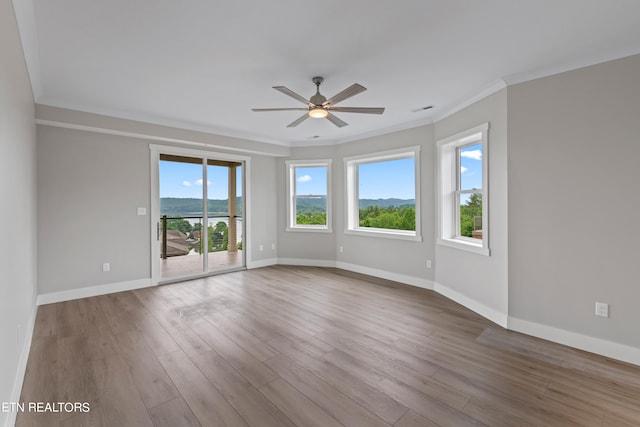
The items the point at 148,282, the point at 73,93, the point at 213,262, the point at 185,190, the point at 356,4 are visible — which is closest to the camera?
the point at 356,4

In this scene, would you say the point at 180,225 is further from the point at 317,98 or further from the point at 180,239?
the point at 317,98

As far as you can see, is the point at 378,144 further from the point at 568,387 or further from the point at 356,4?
the point at 568,387

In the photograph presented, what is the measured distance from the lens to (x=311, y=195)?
620 centimetres

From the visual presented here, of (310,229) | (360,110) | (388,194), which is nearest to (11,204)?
(360,110)

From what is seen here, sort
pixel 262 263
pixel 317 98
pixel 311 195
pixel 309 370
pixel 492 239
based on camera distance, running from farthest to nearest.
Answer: pixel 311 195
pixel 262 263
pixel 492 239
pixel 317 98
pixel 309 370

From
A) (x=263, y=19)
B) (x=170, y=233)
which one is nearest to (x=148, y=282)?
(x=170, y=233)

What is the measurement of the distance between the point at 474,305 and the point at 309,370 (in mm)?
2415

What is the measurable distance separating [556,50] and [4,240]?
4.40 metres

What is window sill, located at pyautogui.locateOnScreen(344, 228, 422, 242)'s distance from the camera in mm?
4761

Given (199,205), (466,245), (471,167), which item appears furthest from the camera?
(199,205)

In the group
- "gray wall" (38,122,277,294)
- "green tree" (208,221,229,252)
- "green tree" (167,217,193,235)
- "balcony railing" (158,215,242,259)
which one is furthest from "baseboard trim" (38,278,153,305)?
"green tree" (208,221,229,252)

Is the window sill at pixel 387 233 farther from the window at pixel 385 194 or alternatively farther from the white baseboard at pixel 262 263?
the white baseboard at pixel 262 263

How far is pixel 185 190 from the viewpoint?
5152 millimetres

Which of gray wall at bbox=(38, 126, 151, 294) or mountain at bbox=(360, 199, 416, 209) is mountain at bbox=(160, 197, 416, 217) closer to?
mountain at bbox=(360, 199, 416, 209)
